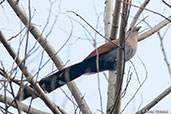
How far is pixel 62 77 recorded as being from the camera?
338 centimetres

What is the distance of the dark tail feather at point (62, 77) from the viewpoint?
Result: 10.2ft

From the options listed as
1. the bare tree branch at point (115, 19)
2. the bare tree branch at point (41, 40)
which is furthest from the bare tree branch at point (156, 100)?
the bare tree branch at point (115, 19)

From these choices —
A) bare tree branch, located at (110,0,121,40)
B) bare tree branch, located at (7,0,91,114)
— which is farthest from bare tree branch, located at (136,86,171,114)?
bare tree branch, located at (110,0,121,40)

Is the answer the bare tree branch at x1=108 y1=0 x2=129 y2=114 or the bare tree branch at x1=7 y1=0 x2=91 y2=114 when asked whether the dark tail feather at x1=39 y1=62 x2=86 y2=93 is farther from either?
the bare tree branch at x1=108 y1=0 x2=129 y2=114

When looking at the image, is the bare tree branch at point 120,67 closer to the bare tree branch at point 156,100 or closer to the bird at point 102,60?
the bare tree branch at point 156,100

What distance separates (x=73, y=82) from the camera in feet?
11.2

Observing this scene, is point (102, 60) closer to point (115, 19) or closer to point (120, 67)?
point (115, 19)

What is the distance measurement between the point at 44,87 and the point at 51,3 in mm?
813

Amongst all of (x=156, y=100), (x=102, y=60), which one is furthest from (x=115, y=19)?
(x=156, y=100)

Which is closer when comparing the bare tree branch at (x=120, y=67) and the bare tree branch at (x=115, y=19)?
the bare tree branch at (x=120, y=67)

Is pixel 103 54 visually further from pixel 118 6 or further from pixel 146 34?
pixel 118 6

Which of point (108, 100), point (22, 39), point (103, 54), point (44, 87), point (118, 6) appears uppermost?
point (22, 39)

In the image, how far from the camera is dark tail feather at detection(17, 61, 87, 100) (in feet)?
10.2

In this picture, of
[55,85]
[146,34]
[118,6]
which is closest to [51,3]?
[118,6]
